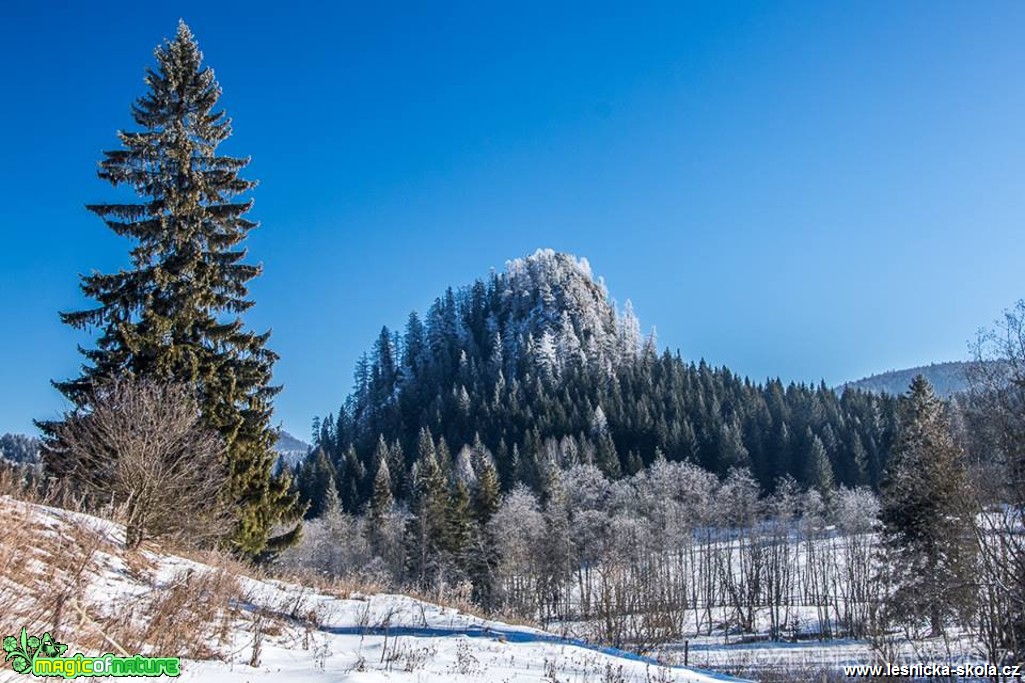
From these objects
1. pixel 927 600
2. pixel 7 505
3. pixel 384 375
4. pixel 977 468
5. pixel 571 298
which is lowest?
pixel 927 600

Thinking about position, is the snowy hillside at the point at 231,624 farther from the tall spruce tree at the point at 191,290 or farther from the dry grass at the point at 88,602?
the tall spruce tree at the point at 191,290

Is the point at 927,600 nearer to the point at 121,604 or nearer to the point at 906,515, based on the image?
the point at 906,515

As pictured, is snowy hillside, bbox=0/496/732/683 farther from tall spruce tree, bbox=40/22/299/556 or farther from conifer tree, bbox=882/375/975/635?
conifer tree, bbox=882/375/975/635

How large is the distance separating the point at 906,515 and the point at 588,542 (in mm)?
34178

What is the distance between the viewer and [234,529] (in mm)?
20672

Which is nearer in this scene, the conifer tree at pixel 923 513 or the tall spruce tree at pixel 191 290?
the tall spruce tree at pixel 191 290

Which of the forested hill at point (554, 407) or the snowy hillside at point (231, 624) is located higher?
the forested hill at point (554, 407)

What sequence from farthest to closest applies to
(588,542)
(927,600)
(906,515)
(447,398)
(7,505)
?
(447,398) < (588,542) < (906,515) < (927,600) < (7,505)

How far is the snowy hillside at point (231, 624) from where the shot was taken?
19.9 feet

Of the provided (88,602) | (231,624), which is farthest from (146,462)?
(88,602)

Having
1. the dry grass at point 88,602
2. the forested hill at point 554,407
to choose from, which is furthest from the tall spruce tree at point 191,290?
the forested hill at point 554,407

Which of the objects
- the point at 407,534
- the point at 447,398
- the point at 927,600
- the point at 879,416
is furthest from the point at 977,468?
the point at 447,398

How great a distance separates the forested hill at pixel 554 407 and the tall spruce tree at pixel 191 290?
1514 inches

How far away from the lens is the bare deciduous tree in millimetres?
14078
